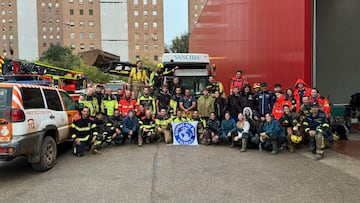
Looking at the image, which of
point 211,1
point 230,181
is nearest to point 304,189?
point 230,181

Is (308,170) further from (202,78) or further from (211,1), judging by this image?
(211,1)

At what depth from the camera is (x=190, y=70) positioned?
12.1 m

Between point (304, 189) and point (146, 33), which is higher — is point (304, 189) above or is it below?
below

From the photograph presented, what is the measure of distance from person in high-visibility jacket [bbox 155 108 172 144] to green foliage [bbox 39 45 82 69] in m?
54.1

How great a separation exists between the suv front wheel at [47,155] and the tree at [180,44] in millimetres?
53737

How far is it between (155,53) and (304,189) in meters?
87.1

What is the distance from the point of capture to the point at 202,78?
12008 millimetres

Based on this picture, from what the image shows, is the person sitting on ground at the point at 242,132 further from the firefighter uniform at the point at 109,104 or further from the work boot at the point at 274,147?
the firefighter uniform at the point at 109,104

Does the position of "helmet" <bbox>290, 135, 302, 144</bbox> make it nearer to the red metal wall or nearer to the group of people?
the group of people

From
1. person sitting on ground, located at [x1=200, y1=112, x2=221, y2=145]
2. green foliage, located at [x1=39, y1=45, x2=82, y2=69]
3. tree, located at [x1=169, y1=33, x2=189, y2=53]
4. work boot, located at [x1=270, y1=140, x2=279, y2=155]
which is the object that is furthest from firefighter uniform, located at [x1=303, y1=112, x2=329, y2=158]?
green foliage, located at [x1=39, y1=45, x2=82, y2=69]

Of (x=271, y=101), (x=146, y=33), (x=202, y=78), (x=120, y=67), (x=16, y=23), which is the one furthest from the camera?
(x=16, y=23)

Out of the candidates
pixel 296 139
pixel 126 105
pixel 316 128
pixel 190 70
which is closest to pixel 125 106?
pixel 126 105

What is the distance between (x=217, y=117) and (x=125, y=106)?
110 inches

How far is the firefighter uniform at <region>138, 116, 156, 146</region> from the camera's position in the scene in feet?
30.0
